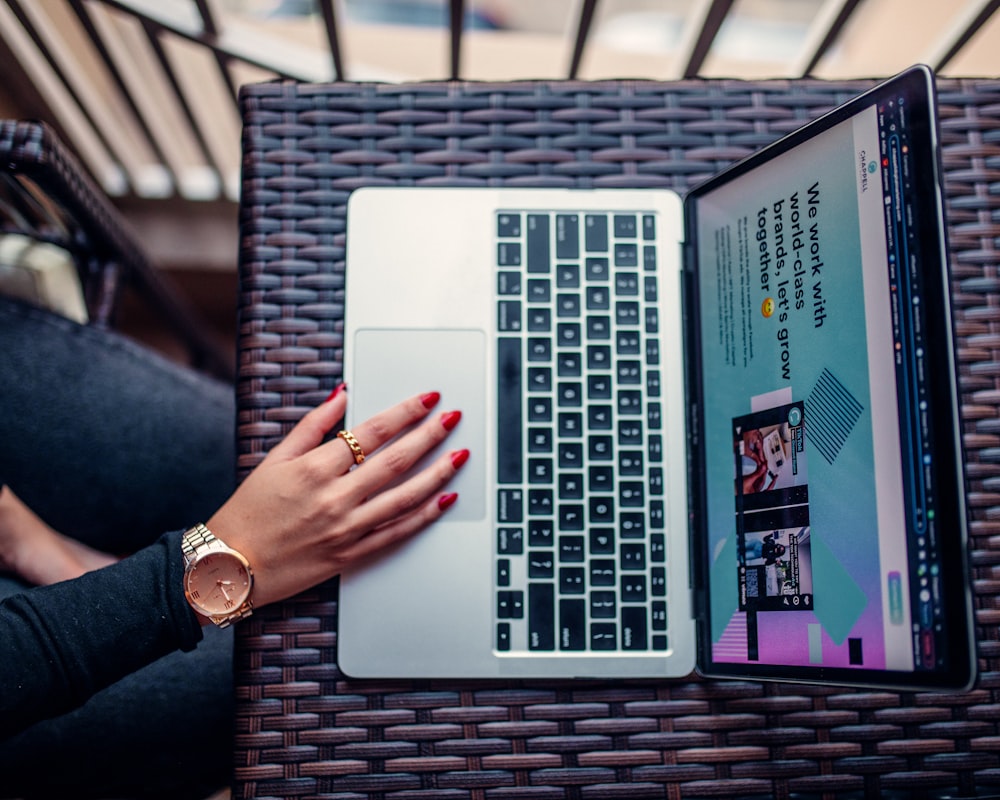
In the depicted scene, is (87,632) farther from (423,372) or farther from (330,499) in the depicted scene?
(423,372)

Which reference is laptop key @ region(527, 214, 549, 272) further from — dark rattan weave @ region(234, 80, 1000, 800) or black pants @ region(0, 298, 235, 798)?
black pants @ region(0, 298, 235, 798)

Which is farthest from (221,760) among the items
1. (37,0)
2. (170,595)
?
(37,0)

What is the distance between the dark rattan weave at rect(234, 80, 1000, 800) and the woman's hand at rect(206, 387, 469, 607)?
0.04 meters

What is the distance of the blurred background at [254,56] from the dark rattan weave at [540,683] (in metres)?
0.27

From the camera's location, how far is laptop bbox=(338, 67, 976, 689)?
0.50 meters

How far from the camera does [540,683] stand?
649 mm

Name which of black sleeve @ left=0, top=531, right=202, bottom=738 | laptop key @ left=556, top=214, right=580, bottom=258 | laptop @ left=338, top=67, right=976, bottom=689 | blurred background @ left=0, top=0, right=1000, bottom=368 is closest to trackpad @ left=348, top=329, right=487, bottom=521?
laptop @ left=338, top=67, right=976, bottom=689

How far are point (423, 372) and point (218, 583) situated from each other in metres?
0.26

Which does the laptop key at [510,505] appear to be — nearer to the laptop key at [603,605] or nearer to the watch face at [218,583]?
the laptop key at [603,605]

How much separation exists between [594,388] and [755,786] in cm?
39

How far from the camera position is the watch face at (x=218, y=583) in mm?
617

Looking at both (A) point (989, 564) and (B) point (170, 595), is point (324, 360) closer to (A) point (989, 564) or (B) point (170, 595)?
(B) point (170, 595)

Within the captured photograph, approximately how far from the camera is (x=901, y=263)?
50 centimetres

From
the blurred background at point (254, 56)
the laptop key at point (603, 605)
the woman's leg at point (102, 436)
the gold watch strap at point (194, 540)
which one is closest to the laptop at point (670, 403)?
the laptop key at point (603, 605)
